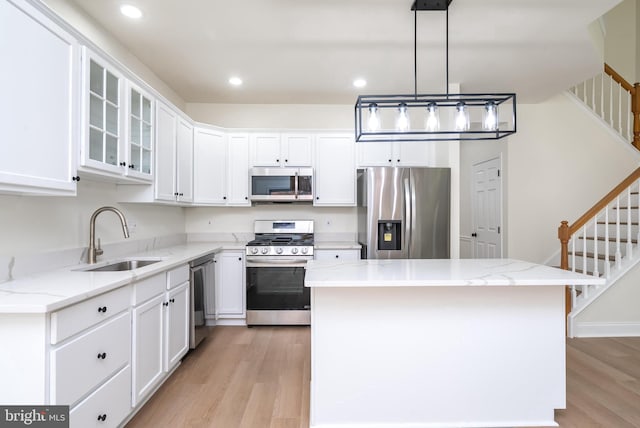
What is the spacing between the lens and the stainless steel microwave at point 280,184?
3.91 meters

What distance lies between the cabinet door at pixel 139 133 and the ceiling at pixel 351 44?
537 millimetres

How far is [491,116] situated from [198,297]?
2.72m

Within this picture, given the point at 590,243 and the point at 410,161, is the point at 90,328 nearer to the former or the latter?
the point at 410,161

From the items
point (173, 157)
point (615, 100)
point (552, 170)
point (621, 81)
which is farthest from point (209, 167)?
point (615, 100)

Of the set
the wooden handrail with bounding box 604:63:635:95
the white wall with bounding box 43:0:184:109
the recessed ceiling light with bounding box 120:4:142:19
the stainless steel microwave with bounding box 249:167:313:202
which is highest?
the wooden handrail with bounding box 604:63:635:95

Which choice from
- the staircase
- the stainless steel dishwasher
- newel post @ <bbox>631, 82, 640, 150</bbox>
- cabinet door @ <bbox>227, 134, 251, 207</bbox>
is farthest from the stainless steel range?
newel post @ <bbox>631, 82, 640, 150</bbox>

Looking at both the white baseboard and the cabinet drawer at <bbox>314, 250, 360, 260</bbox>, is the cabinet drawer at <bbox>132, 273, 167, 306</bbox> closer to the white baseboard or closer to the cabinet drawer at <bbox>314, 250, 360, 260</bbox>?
the cabinet drawer at <bbox>314, 250, 360, 260</bbox>

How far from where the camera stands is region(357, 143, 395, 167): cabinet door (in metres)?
4.02

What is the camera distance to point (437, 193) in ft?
11.8

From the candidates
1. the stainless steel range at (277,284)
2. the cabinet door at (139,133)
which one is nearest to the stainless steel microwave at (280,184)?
the stainless steel range at (277,284)

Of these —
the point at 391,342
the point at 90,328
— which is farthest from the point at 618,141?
the point at 90,328

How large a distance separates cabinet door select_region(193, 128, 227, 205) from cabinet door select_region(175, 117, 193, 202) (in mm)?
110

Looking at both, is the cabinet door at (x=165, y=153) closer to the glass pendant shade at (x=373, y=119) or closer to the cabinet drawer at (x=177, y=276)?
the cabinet drawer at (x=177, y=276)

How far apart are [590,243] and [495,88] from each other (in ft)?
7.39
